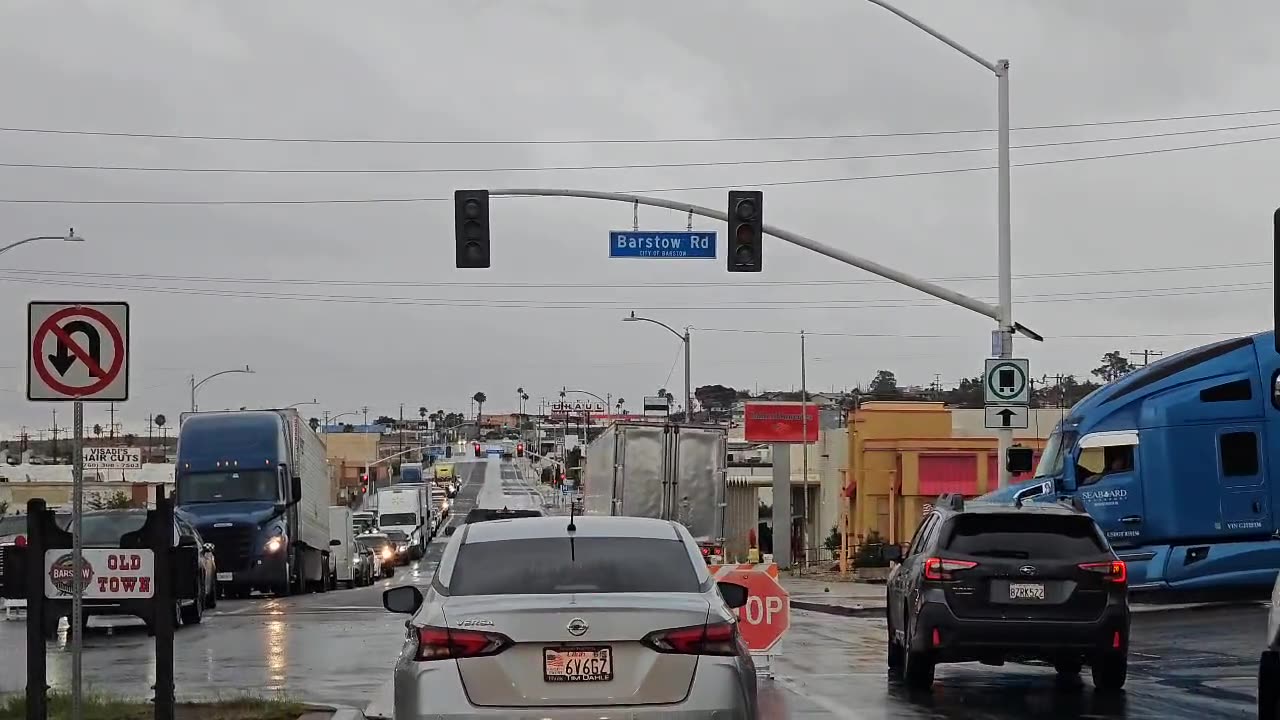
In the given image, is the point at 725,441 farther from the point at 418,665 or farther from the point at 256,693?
the point at 418,665

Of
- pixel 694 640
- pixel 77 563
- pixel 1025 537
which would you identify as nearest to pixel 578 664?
pixel 694 640

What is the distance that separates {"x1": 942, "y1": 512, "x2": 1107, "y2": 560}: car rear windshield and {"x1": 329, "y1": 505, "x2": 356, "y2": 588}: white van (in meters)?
30.5

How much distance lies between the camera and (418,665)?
8.62 meters

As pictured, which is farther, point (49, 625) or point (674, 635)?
point (49, 625)

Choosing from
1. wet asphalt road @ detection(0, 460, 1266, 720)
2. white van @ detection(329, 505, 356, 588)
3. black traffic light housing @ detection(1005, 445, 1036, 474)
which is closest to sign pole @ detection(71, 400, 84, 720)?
wet asphalt road @ detection(0, 460, 1266, 720)

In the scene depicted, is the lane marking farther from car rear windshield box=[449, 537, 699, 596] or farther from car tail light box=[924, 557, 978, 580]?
car rear windshield box=[449, 537, 699, 596]

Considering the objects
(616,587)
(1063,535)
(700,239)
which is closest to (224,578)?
(700,239)

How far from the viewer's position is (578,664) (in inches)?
331

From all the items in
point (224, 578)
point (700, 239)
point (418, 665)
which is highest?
point (700, 239)

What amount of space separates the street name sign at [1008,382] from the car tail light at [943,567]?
12.7 meters

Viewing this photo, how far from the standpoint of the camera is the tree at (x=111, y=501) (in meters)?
75.9

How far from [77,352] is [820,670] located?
8.94 m

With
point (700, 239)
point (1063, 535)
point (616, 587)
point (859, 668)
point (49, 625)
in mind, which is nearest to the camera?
point (616, 587)

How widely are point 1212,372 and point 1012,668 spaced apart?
10053 millimetres
